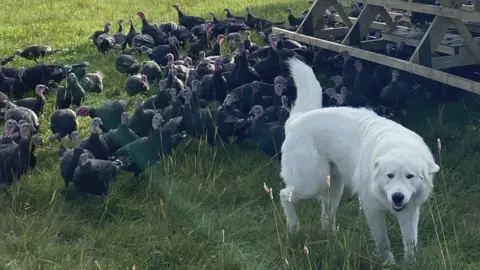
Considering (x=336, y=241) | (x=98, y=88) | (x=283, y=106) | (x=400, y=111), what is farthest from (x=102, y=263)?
(x=98, y=88)

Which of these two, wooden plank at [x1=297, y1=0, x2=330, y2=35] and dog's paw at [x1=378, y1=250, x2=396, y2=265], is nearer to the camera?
dog's paw at [x1=378, y1=250, x2=396, y2=265]

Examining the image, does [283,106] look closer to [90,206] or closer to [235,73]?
[235,73]

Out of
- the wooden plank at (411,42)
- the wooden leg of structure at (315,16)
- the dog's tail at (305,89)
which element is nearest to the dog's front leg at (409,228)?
the dog's tail at (305,89)

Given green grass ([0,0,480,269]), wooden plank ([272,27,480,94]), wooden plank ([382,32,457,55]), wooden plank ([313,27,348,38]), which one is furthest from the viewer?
wooden plank ([313,27,348,38])

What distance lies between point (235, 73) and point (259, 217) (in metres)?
3.32

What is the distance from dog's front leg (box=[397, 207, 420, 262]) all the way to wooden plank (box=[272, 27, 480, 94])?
95.4 inches

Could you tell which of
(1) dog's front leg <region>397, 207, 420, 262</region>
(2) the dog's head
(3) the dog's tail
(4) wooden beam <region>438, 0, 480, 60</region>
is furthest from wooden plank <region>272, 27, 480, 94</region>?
(2) the dog's head

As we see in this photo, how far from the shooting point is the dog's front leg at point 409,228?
4.41 m

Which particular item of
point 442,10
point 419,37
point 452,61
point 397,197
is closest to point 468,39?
point 452,61

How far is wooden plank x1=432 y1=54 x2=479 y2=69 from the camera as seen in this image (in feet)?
24.6

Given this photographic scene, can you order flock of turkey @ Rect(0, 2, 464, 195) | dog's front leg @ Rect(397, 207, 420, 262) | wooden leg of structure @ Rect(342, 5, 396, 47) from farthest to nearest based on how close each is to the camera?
wooden leg of structure @ Rect(342, 5, 396, 47), flock of turkey @ Rect(0, 2, 464, 195), dog's front leg @ Rect(397, 207, 420, 262)

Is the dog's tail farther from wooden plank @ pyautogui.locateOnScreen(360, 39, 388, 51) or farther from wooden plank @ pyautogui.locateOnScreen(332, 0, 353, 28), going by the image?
wooden plank @ pyautogui.locateOnScreen(332, 0, 353, 28)

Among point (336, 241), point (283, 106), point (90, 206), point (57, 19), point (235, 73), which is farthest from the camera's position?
point (57, 19)

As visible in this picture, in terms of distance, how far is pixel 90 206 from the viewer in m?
5.94
